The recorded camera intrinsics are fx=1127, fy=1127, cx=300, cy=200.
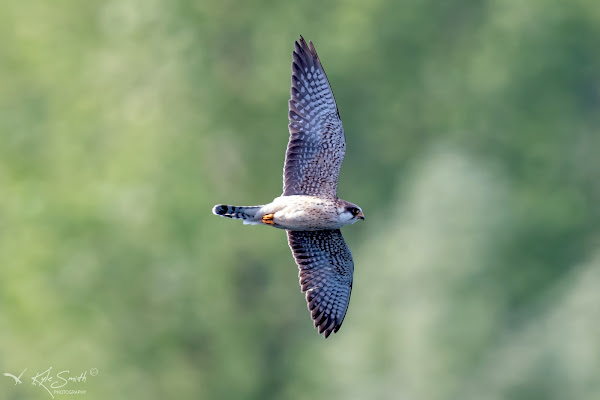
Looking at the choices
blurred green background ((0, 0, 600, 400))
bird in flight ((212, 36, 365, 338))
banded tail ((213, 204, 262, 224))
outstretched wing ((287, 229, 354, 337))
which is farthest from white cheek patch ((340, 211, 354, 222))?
blurred green background ((0, 0, 600, 400))

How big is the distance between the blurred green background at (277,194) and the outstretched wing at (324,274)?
5.30 meters

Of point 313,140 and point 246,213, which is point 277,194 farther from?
point 246,213

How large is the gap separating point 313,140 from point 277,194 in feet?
31.4

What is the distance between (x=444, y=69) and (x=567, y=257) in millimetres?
7808

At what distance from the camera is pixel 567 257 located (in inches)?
885

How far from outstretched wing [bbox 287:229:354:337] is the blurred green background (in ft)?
17.4

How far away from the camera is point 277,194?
18.4 metres

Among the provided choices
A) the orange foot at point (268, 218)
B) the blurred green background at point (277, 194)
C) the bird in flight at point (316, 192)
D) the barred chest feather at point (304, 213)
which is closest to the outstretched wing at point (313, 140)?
the bird in flight at point (316, 192)

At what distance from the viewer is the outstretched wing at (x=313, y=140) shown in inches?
346

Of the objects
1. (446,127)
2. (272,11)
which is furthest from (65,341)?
(446,127)

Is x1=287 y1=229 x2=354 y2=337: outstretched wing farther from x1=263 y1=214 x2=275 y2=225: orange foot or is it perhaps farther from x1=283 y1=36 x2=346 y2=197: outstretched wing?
x1=263 y1=214 x2=275 y2=225: orange foot

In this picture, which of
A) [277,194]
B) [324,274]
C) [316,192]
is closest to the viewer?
[316,192]

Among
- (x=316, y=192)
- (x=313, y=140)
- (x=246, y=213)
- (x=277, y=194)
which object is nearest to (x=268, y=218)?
(x=246, y=213)

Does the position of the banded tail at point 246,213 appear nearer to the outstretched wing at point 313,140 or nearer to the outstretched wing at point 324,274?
the outstretched wing at point 313,140
